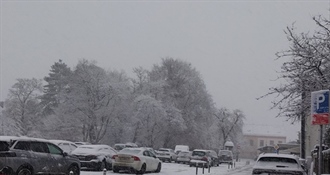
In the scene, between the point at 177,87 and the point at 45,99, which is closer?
the point at 177,87

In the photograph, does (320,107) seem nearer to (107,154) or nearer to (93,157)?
(93,157)

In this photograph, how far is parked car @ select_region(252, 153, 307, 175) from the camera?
597 inches

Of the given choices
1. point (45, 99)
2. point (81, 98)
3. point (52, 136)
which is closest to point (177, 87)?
point (81, 98)

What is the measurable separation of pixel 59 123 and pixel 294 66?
2263 inches

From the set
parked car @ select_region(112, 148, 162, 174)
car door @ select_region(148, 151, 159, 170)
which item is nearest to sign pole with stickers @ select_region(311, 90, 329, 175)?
parked car @ select_region(112, 148, 162, 174)

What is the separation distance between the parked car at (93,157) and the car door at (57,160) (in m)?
6.01

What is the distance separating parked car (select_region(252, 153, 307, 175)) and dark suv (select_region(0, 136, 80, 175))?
7683 millimetres

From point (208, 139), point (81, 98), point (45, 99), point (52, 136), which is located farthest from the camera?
point (45, 99)

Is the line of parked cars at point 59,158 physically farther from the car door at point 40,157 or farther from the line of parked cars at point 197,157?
the line of parked cars at point 197,157

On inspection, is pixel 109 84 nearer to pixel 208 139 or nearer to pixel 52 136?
pixel 52 136

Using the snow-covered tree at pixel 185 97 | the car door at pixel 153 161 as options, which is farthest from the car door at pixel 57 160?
the snow-covered tree at pixel 185 97

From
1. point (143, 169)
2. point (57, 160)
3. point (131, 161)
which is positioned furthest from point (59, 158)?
point (143, 169)

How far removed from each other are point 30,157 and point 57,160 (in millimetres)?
1862

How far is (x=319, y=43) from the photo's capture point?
16547mm
